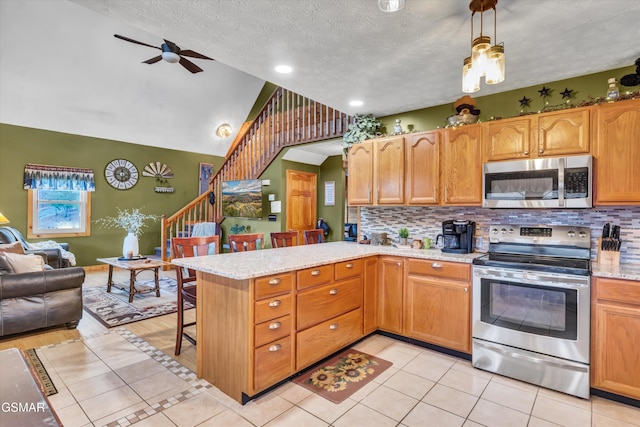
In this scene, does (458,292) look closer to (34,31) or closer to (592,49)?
(592,49)

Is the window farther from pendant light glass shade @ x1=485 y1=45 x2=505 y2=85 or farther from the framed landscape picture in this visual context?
pendant light glass shade @ x1=485 y1=45 x2=505 y2=85

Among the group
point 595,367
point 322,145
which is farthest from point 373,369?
point 322,145

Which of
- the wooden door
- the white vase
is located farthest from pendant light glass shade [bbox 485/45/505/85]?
the white vase

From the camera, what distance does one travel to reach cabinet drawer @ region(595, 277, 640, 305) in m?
2.21

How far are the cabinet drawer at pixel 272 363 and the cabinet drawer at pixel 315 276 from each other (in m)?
0.40

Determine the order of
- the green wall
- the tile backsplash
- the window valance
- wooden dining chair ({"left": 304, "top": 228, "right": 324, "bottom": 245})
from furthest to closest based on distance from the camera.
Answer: the window valance → the green wall → wooden dining chair ({"left": 304, "top": 228, "right": 324, "bottom": 245}) → the tile backsplash

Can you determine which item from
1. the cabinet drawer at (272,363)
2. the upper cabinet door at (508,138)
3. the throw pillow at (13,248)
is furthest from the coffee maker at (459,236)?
the throw pillow at (13,248)

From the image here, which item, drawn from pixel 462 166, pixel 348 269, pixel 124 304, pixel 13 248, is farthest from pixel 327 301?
pixel 13 248

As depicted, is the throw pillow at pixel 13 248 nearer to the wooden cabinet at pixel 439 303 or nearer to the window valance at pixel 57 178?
the window valance at pixel 57 178

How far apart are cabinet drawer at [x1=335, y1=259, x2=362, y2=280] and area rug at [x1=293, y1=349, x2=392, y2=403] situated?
719 millimetres

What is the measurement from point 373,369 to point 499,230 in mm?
1780

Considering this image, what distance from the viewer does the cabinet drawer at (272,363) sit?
2.22 metres

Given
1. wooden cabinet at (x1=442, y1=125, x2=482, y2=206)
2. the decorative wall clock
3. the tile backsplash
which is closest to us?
the tile backsplash

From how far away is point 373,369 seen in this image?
2.74 m
